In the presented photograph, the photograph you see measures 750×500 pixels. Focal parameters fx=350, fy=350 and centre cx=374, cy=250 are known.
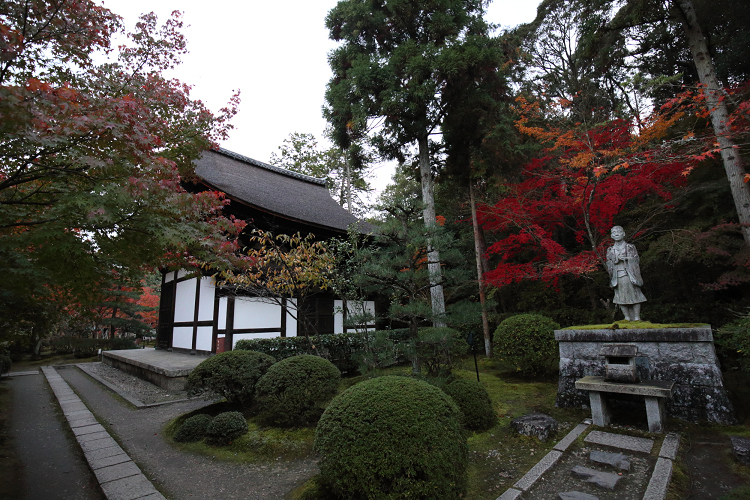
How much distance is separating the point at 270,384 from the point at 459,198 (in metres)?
9.58

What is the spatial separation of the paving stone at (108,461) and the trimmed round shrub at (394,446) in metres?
2.52

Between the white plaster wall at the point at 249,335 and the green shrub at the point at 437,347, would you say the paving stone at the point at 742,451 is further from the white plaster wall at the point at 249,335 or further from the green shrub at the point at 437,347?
the white plaster wall at the point at 249,335

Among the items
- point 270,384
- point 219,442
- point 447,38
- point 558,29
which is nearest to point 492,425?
point 270,384

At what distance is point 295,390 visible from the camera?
4512 mm

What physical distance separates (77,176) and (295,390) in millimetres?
3294

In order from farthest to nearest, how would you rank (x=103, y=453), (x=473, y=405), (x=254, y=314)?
(x=254, y=314)
(x=473, y=405)
(x=103, y=453)

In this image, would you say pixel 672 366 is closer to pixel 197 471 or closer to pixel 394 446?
pixel 394 446

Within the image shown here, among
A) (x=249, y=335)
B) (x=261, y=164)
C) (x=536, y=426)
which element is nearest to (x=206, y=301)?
(x=249, y=335)

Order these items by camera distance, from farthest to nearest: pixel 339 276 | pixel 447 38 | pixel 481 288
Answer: pixel 481 288, pixel 447 38, pixel 339 276

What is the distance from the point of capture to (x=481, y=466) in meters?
3.39

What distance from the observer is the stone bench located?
395 centimetres

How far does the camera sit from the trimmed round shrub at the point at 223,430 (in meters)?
4.25

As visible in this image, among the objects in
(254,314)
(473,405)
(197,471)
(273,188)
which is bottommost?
(197,471)

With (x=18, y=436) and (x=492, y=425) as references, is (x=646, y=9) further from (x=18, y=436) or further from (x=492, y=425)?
(x=18, y=436)
